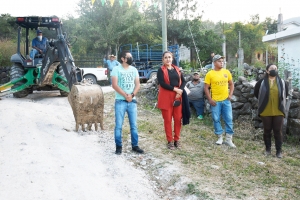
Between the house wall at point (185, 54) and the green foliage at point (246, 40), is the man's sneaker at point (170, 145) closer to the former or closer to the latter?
the house wall at point (185, 54)

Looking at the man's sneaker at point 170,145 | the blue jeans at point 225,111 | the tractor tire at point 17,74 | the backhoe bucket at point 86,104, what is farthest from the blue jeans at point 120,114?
the tractor tire at point 17,74

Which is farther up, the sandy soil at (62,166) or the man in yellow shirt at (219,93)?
the man in yellow shirt at (219,93)

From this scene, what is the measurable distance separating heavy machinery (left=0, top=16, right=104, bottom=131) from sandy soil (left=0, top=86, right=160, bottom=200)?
19.5 inches

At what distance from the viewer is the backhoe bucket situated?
21.9 feet

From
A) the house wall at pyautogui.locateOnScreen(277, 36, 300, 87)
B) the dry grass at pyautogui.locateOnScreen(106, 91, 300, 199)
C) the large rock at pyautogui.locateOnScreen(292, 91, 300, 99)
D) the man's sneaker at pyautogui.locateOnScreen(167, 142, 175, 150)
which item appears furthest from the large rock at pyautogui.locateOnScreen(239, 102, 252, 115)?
the man's sneaker at pyautogui.locateOnScreen(167, 142, 175, 150)

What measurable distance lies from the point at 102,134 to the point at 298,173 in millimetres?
3546

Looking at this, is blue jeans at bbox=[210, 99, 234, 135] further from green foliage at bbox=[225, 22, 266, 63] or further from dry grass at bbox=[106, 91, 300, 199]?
green foliage at bbox=[225, 22, 266, 63]

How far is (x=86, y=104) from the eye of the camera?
669 centimetres

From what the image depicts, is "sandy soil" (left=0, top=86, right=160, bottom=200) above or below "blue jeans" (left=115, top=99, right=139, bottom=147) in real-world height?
below

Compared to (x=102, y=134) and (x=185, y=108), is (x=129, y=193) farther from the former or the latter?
(x=102, y=134)

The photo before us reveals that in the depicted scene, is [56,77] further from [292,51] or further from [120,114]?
[292,51]

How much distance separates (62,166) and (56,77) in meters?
7.16

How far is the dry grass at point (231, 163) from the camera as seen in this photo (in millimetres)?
4102

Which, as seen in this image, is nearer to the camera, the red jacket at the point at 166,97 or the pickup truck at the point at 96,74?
the red jacket at the point at 166,97
